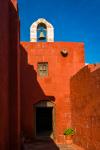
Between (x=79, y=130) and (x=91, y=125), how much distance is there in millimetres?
2816

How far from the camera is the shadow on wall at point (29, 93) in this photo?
1838cm

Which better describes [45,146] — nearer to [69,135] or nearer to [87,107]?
[69,135]

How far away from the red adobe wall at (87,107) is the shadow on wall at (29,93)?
223 cm

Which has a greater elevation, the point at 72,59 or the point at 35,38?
the point at 35,38

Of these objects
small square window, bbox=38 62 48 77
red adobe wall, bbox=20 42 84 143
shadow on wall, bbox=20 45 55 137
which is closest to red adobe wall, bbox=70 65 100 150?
red adobe wall, bbox=20 42 84 143

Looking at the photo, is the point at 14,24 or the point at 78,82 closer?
the point at 14,24

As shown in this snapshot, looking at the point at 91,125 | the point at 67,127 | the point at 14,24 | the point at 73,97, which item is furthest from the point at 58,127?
the point at 14,24

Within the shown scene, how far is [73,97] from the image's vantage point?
17.7 m

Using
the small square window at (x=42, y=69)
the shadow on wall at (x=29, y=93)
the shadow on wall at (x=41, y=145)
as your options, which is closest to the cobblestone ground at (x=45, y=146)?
the shadow on wall at (x=41, y=145)

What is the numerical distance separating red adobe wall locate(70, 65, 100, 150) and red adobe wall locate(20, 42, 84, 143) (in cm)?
121

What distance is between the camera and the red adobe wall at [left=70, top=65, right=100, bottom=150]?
12219 mm

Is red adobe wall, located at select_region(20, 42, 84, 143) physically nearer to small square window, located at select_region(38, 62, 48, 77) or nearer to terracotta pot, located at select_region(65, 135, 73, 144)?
small square window, located at select_region(38, 62, 48, 77)

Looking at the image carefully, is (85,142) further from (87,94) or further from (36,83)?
(36,83)

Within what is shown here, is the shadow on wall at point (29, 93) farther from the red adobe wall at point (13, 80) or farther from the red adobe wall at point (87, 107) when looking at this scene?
the red adobe wall at point (13, 80)
